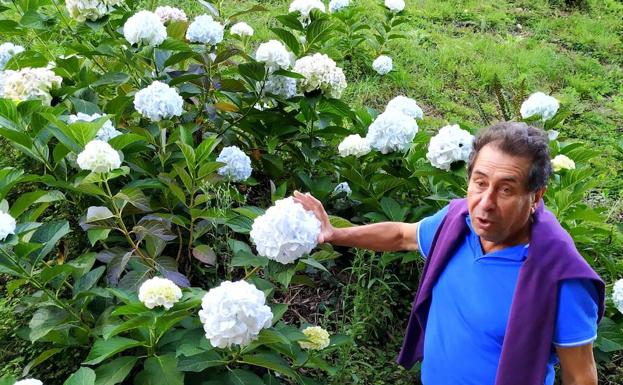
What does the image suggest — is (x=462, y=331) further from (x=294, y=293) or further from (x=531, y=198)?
(x=294, y=293)

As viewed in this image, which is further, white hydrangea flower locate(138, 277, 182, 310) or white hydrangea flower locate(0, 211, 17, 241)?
white hydrangea flower locate(0, 211, 17, 241)

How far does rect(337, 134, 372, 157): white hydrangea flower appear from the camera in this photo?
3.34 meters

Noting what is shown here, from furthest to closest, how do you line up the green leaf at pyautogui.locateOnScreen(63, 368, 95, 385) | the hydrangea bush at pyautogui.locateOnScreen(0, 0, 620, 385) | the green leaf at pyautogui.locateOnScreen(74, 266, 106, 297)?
the green leaf at pyautogui.locateOnScreen(74, 266, 106, 297)
the hydrangea bush at pyautogui.locateOnScreen(0, 0, 620, 385)
the green leaf at pyautogui.locateOnScreen(63, 368, 95, 385)

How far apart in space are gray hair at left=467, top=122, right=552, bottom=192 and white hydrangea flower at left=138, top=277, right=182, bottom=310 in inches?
39.2

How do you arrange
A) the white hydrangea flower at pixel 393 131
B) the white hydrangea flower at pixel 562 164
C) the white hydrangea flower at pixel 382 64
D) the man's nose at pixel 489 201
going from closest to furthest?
the man's nose at pixel 489 201
the white hydrangea flower at pixel 562 164
the white hydrangea flower at pixel 393 131
the white hydrangea flower at pixel 382 64

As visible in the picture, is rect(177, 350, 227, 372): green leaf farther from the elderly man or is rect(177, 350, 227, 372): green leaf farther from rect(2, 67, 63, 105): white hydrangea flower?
rect(2, 67, 63, 105): white hydrangea flower

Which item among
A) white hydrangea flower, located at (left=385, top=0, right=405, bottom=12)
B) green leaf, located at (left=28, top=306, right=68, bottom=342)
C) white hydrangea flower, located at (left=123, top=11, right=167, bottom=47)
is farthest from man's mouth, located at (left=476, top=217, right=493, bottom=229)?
white hydrangea flower, located at (left=385, top=0, right=405, bottom=12)

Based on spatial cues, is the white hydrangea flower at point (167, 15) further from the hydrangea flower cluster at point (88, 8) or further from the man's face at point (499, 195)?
the man's face at point (499, 195)

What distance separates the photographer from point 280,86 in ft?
11.1

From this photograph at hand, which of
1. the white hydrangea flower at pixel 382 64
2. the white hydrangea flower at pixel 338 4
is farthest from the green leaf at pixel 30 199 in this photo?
the white hydrangea flower at pixel 382 64

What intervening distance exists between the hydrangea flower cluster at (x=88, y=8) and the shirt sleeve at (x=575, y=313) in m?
2.25

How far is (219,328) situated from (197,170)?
116 centimetres

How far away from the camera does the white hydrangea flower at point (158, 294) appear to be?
80.1 inches

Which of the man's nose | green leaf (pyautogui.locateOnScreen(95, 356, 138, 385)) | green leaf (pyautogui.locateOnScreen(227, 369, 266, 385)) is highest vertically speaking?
the man's nose
